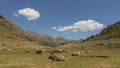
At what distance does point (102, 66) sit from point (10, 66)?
1998 cm

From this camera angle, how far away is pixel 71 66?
5147 centimetres

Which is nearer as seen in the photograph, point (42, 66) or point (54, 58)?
point (42, 66)

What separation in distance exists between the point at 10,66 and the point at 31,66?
14.9ft

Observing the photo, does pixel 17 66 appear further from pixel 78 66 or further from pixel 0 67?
pixel 78 66

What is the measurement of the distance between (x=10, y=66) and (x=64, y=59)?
640 inches

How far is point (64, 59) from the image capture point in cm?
6284

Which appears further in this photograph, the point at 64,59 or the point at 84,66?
the point at 64,59

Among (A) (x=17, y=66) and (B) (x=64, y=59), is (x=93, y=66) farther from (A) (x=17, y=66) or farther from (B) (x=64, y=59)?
(A) (x=17, y=66)

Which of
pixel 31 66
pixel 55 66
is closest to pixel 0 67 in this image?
pixel 31 66

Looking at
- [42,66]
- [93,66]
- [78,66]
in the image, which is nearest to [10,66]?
[42,66]

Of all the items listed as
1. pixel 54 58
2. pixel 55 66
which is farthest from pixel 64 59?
pixel 55 66

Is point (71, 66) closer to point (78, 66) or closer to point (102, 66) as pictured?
point (78, 66)

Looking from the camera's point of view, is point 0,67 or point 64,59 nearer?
point 0,67

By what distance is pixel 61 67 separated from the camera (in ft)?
166
